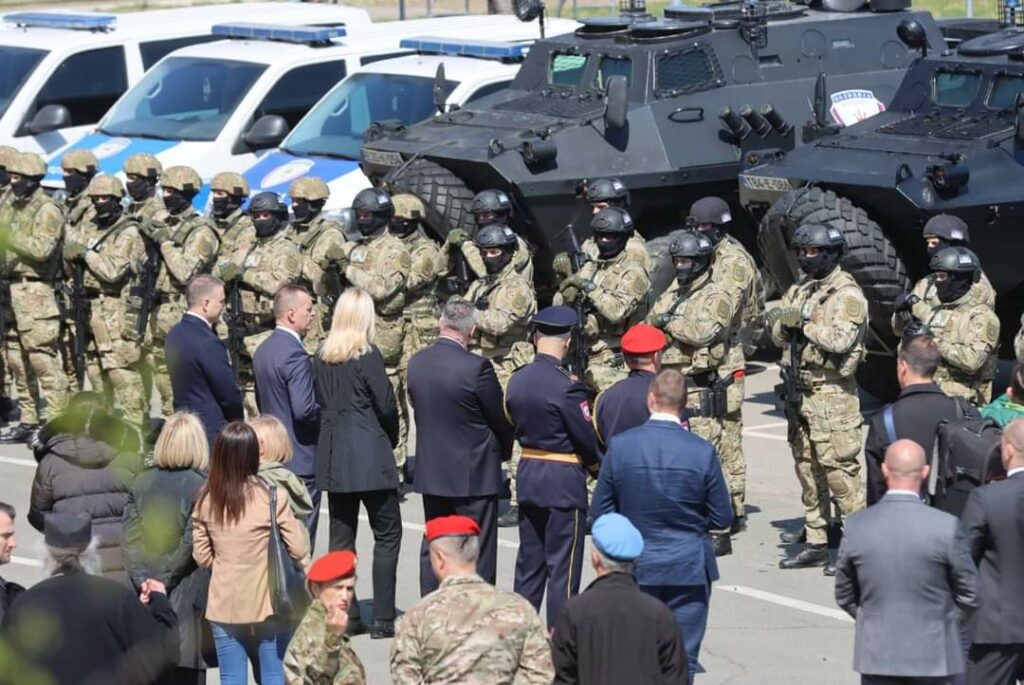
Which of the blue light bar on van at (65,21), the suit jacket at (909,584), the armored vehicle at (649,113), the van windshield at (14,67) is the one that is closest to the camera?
the suit jacket at (909,584)

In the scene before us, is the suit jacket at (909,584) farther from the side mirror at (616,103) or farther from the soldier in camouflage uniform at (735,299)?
the side mirror at (616,103)

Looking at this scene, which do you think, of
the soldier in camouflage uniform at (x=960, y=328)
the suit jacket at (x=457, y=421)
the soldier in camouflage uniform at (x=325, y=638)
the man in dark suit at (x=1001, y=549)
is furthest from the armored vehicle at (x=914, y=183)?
the soldier in camouflage uniform at (x=325, y=638)

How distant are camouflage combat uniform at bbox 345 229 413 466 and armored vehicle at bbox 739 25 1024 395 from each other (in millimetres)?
2434

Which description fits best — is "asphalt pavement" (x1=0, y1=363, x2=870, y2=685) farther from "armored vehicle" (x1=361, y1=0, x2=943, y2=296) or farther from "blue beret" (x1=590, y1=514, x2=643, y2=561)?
"blue beret" (x1=590, y1=514, x2=643, y2=561)

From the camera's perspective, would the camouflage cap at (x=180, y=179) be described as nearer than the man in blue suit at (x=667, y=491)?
No

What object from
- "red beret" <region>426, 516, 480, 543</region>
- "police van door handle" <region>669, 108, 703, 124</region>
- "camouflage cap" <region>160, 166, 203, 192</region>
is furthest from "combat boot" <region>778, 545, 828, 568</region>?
"police van door handle" <region>669, 108, 703, 124</region>

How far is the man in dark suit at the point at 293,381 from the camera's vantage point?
9383mm

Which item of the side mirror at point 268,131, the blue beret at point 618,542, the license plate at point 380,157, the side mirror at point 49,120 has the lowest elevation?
the side mirror at point 49,120

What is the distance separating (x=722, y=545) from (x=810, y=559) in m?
0.49

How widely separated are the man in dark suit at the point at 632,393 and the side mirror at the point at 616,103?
5673mm

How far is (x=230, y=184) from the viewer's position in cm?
1338

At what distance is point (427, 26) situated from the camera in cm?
1977

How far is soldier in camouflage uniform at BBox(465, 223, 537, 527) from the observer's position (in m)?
11.6

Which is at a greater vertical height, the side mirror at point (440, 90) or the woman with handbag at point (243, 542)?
the woman with handbag at point (243, 542)
